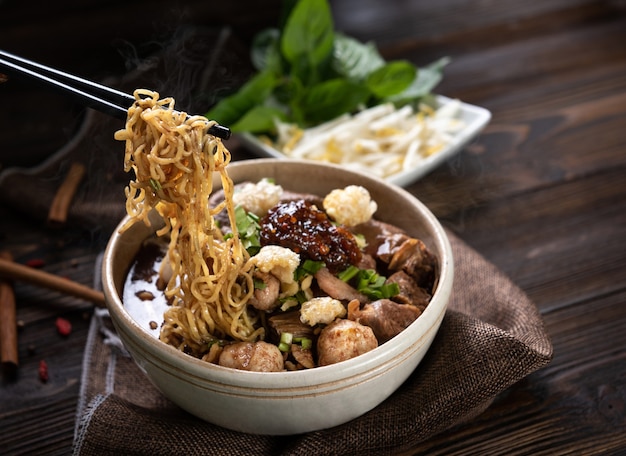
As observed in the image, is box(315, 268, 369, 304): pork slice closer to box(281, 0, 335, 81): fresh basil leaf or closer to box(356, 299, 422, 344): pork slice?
box(356, 299, 422, 344): pork slice

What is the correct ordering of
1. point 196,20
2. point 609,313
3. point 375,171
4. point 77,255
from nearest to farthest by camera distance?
point 609,313 → point 77,255 → point 375,171 → point 196,20

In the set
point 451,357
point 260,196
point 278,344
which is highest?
point 260,196

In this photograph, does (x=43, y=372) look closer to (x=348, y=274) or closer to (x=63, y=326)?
(x=63, y=326)

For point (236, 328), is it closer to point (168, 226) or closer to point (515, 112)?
point (168, 226)

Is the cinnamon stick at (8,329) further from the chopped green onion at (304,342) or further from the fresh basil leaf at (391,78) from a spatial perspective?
the fresh basil leaf at (391,78)

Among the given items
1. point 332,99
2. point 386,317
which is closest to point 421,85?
point 332,99

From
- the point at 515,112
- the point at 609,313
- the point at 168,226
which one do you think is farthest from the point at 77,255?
the point at 515,112
